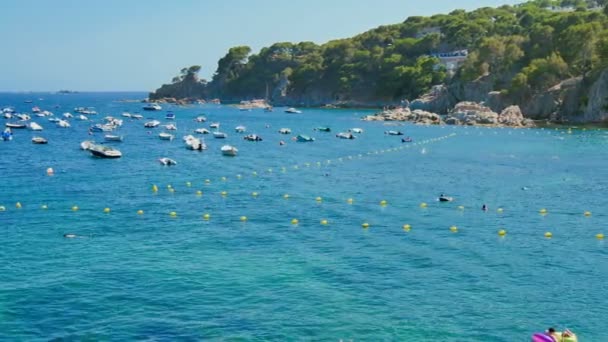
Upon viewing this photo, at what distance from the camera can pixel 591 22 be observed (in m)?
133

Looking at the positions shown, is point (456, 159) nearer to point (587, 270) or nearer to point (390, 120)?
point (587, 270)

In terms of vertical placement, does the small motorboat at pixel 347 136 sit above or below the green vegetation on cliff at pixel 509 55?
below

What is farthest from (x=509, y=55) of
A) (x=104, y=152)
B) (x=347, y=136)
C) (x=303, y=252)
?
(x=303, y=252)

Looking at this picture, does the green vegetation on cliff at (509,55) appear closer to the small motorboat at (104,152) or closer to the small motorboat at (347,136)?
the small motorboat at (347,136)

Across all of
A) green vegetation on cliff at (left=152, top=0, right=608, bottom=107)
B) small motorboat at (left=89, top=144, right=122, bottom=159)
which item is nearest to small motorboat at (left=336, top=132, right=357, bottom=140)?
small motorboat at (left=89, top=144, right=122, bottom=159)

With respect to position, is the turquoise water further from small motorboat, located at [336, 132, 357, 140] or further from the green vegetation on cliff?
the green vegetation on cliff

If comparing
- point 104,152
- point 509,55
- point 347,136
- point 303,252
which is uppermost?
point 509,55

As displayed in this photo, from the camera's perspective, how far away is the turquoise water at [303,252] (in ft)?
90.4

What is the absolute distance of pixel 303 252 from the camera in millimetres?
37844

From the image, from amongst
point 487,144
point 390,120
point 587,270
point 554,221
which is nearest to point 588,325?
point 587,270

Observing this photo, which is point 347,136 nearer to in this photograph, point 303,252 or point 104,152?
point 104,152

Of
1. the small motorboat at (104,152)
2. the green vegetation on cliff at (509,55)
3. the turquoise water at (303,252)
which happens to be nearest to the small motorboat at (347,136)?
the turquoise water at (303,252)

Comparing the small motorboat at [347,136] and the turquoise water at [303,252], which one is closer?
the turquoise water at [303,252]

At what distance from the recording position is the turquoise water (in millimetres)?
27562
